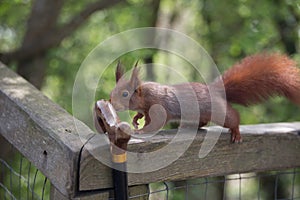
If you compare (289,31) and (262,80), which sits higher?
(289,31)

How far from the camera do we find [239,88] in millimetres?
1528

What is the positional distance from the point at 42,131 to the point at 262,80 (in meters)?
0.62

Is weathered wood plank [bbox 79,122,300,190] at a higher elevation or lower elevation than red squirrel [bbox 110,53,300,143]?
lower

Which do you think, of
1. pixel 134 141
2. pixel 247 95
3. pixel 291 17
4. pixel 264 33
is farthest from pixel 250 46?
pixel 134 141

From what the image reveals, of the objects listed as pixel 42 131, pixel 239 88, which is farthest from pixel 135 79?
pixel 239 88

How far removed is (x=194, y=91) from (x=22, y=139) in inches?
16.7

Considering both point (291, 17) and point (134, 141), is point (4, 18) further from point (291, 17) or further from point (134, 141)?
point (134, 141)

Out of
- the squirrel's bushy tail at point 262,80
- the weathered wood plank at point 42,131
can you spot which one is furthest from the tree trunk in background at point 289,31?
the weathered wood plank at point 42,131

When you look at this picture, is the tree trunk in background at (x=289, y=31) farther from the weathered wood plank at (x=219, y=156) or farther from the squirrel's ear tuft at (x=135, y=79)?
the squirrel's ear tuft at (x=135, y=79)

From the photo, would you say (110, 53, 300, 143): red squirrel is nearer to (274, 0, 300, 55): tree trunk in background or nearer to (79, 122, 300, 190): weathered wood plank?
(79, 122, 300, 190): weathered wood plank

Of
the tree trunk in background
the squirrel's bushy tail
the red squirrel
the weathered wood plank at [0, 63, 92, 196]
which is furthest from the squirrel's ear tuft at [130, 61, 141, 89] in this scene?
the tree trunk in background

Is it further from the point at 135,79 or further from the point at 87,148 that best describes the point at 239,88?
the point at 87,148

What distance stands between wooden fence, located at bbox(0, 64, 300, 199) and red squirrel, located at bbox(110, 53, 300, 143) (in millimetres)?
72

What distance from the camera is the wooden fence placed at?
3.62 ft
